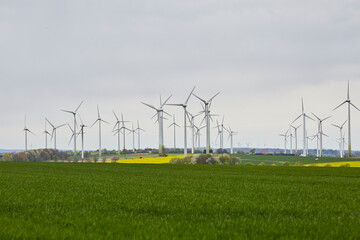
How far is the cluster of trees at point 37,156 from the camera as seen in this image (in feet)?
523

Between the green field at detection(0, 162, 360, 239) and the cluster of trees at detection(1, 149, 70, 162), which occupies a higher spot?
the green field at detection(0, 162, 360, 239)

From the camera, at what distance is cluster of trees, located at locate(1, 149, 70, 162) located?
159 metres

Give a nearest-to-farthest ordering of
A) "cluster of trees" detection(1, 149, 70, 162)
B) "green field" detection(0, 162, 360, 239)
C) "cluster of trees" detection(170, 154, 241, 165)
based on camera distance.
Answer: "green field" detection(0, 162, 360, 239), "cluster of trees" detection(170, 154, 241, 165), "cluster of trees" detection(1, 149, 70, 162)

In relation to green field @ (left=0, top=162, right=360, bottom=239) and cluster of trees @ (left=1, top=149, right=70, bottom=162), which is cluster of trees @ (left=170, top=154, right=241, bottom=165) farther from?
green field @ (left=0, top=162, right=360, bottom=239)

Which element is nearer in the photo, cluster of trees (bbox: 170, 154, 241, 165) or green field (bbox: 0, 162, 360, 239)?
green field (bbox: 0, 162, 360, 239)

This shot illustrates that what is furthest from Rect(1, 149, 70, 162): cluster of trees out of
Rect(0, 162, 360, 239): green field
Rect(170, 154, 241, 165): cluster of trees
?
Rect(0, 162, 360, 239): green field

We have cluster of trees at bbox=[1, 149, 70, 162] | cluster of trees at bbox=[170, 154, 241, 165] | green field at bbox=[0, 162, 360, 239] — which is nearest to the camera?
green field at bbox=[0, 162, 360, 239]

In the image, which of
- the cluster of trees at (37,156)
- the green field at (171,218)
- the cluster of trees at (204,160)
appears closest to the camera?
the green field at (171,218)

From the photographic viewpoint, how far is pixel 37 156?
542 ft

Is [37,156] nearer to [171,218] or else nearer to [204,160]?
[204,160]

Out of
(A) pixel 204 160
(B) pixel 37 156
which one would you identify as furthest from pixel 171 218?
(B) pixel 37 156

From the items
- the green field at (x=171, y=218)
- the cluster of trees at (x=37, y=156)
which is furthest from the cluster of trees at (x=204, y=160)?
the green field at (x=171, y=218)

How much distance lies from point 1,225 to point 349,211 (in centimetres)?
1031

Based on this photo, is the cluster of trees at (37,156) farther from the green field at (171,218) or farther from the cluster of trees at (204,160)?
the green field at (171,218)
